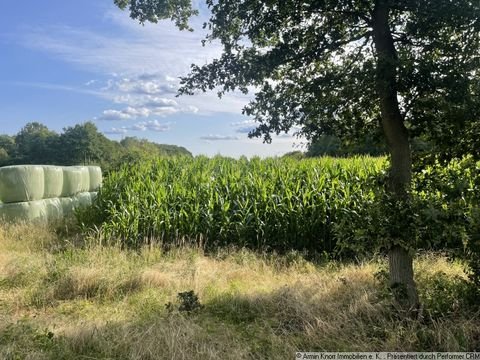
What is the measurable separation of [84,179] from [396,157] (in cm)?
997

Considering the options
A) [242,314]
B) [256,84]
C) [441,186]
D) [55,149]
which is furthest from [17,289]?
[55,149]

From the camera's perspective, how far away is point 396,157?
3.87 metres

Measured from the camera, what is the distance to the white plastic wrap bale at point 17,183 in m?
9.31

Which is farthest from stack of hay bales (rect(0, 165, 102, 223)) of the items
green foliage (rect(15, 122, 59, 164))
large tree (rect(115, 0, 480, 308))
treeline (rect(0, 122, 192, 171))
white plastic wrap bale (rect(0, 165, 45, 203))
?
green foliage (rect(15, 122, 59, 164))

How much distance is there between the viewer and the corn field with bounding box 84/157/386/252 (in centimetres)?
714

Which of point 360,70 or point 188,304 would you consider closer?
point 360,70

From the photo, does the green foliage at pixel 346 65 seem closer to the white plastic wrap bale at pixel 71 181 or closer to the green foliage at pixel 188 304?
the green foliage at pixel 188 304

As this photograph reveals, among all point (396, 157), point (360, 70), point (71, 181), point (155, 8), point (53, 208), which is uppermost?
point (155, 8)

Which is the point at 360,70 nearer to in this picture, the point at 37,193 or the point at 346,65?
the point at 346,65

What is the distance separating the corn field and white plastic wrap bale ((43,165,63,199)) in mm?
2417

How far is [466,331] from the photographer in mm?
3264

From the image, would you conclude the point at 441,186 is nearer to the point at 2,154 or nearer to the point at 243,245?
the point at 243,245


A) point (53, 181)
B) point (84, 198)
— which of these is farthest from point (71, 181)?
point (53, 181)

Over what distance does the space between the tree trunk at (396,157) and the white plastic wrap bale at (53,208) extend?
25.4 ft
